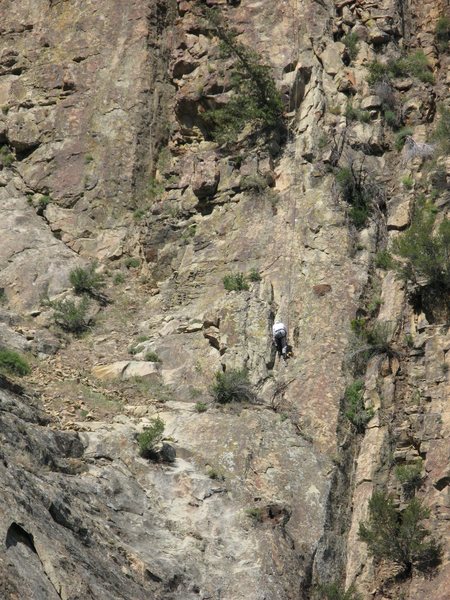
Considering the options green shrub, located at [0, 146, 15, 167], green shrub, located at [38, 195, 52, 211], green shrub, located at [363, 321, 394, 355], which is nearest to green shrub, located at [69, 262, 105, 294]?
green shrub, located at [38, 195, 52, 211]

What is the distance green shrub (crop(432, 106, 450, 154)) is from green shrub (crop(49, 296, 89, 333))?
8.02 m

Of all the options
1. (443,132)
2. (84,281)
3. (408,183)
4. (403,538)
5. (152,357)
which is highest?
(443,132)

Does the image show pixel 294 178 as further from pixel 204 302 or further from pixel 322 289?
pixel 204 302

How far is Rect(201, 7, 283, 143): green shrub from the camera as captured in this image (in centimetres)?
2481

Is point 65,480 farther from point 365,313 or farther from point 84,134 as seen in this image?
point 84,134

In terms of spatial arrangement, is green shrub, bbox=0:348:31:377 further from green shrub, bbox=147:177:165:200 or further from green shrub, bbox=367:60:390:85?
green shrub, bbox=367:60:390:85

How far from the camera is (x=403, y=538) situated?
17406 millimetres

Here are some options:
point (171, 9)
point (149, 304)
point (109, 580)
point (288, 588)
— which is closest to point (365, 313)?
point (149, 304)

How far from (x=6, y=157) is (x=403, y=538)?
13986 millimetres

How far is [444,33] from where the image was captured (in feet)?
87.4

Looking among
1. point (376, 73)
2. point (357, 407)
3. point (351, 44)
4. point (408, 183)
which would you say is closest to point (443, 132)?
point (408, 183)

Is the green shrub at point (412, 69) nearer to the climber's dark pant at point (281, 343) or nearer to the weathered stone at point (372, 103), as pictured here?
the weathered stone at point (372, 103)

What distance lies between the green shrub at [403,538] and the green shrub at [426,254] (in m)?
4.62

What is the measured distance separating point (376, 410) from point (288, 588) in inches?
164
